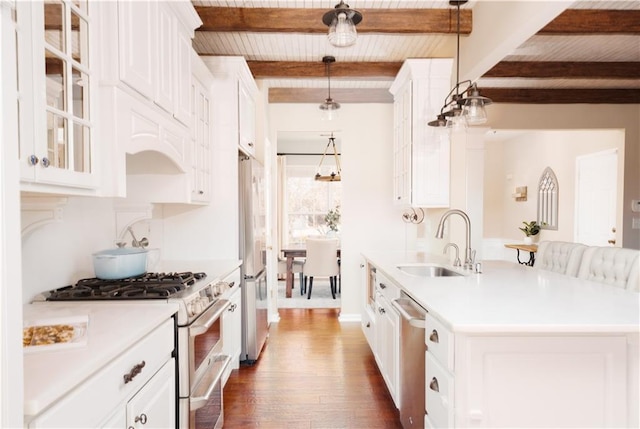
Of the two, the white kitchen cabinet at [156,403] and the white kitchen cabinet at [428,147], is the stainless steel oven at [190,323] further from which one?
the white kitchen cabinet at [428,147]

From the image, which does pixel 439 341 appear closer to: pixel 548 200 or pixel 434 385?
pixel 434 385

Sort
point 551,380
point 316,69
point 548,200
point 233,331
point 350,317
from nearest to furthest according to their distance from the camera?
point 551,380 < point 233,331 < point 316,69 < point 350,317 < point 548,200

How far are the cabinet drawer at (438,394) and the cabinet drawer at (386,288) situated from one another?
0.62 m

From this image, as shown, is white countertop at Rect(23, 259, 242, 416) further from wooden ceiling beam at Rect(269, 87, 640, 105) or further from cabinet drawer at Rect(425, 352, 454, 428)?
wooden ceiling beam at Rect(269, 87, 640, 105)

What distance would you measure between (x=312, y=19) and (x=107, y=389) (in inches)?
101

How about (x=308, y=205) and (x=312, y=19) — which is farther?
(x=308, y=205)

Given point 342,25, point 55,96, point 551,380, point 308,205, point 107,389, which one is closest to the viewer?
point 107,389

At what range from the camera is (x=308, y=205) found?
714 centimetres

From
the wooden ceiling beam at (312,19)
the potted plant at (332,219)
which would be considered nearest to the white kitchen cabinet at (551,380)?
the wooden ceiling beam at (312,19)

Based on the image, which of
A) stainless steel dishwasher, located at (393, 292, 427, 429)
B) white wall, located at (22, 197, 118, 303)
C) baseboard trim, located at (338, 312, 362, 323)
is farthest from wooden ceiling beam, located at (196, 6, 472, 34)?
baseboard trim, located at (338, 312, 362, 323)

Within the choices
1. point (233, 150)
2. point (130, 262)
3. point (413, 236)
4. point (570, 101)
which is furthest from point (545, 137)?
point (130, 262)

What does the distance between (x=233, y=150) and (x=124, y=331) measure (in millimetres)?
1972

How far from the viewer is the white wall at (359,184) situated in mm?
4363

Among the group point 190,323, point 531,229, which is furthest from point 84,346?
point 531,229
